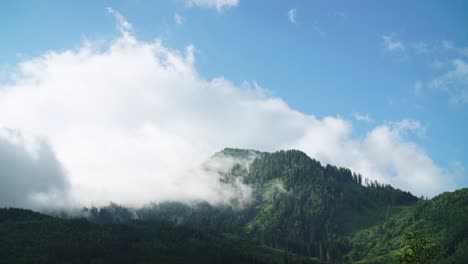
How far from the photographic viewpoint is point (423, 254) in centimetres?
8219

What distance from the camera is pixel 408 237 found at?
8156 cm

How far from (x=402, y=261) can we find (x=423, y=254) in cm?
422

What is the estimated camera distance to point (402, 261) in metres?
82.1

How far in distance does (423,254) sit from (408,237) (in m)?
4.62

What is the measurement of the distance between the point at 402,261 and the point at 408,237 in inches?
189
